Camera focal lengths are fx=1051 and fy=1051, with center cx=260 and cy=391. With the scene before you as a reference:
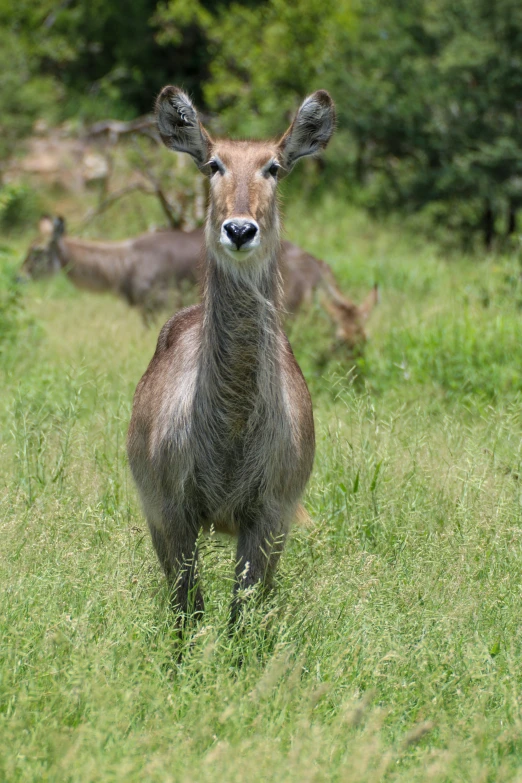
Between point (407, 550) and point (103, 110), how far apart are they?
1659 centimetres

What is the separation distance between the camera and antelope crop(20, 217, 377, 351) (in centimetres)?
830

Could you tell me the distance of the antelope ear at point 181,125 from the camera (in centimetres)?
372

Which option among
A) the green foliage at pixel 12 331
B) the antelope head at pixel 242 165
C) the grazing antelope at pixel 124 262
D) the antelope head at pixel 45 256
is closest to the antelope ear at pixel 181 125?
the antelope head at pixel 242 165

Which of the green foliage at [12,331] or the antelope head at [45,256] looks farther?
the antelope head at [45,256]

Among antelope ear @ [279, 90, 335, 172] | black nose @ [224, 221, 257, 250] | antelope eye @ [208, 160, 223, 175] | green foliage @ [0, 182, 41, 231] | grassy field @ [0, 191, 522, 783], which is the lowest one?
green foliage @ [0, 182, 41, 231]

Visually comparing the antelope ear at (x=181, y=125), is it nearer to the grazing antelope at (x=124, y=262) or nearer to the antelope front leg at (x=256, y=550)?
the antelope front leg at (x=256, y=550)

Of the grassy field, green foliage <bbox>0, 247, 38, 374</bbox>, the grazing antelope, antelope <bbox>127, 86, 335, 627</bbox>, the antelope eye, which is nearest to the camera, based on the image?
the grassy field

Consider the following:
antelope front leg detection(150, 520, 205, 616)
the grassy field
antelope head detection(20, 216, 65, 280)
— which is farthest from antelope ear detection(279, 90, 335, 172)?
antelope head detection(20, 216, 65, 280)

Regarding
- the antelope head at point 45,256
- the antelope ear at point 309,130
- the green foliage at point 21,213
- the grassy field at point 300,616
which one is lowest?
the green foliage at point 21,213

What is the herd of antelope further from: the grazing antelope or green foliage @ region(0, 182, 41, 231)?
green foliage @ region(0, 182, 41, 231)

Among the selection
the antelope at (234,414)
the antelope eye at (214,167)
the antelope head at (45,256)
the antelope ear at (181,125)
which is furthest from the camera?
the antelope head at (45,256)

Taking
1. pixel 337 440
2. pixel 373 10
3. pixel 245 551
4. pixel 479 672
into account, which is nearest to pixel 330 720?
pixel 479 672

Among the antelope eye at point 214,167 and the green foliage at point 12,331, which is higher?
the antelope eye at point 214,167

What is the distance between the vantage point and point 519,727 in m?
2.70
